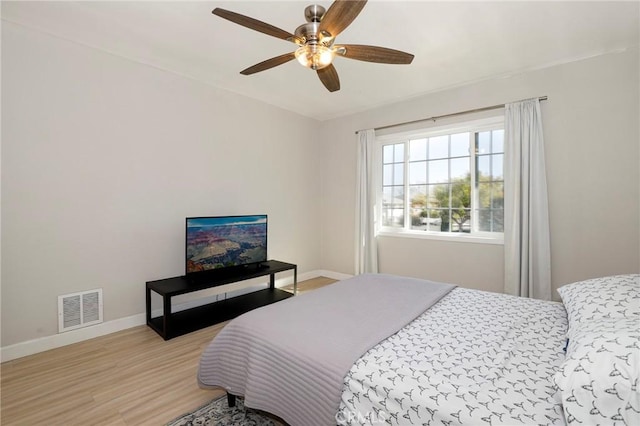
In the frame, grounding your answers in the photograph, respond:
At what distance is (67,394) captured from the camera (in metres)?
1.96

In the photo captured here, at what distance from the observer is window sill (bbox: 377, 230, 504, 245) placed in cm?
348

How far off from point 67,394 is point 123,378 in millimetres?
302

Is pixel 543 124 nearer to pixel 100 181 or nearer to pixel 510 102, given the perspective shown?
pixel 510 102

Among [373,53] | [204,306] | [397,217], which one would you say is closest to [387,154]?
[397,217]

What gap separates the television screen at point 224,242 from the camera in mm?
3113

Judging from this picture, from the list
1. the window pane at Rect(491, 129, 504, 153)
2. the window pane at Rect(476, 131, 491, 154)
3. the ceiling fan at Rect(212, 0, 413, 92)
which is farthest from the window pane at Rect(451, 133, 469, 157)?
the ceiling fan at Rect(212, 0, 413, 92)

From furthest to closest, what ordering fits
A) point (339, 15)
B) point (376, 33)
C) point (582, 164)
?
point (582, 164) → point (376, 33) → point (339, 15)

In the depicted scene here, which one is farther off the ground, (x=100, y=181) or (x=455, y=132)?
(x=455, y=132)

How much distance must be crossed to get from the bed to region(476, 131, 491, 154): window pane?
2114 mm

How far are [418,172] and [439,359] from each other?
3204 millimetres

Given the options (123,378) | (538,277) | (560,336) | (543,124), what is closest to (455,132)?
(543,124)

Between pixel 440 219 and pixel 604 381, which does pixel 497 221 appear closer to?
pixel 440 219

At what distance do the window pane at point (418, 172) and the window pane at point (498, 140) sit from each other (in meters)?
0.83

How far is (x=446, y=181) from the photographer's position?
3.89 metres
